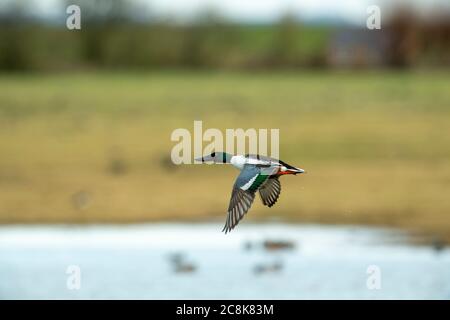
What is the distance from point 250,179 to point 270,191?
416 millimetres

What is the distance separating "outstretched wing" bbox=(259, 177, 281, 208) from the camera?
7.57m

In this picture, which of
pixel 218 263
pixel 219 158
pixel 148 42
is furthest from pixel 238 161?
pixel 148 42

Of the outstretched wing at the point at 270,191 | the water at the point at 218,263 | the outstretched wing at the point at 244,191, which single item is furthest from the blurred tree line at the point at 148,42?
the outstretched wing at the point at 244,191

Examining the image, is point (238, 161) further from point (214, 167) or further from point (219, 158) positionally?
point (214, 167)

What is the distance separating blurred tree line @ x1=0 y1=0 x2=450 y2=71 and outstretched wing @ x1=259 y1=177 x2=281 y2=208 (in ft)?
146

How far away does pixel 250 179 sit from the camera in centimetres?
727

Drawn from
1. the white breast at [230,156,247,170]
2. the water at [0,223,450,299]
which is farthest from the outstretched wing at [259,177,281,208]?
the water at [0,223,450,299]

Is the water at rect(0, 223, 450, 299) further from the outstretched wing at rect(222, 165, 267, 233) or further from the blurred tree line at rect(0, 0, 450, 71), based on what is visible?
the blurred tree line at rect(0, 0, 450, 71)

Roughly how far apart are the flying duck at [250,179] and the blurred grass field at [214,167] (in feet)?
16.4

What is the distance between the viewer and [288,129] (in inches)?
907

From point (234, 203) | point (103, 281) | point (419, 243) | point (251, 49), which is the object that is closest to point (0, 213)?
point (103, 281)

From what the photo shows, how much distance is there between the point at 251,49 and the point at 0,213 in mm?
51209

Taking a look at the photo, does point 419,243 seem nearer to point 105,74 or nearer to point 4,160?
point 4,160
